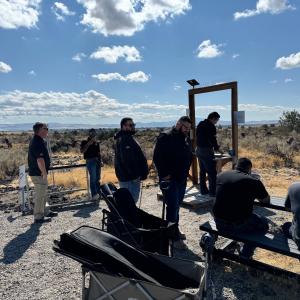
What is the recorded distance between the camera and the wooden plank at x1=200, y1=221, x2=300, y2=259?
3.93 m

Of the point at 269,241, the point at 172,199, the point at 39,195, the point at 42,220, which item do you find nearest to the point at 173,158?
the point at 172,199

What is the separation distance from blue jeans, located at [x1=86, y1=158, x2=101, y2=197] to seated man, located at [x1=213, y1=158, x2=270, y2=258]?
191 inches

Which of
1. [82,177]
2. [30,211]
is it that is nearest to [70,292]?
[30,211]

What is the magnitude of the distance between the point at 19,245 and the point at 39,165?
4.76 ft

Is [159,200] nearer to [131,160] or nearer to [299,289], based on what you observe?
[131,160]

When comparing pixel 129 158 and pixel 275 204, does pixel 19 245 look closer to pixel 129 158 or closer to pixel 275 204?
pixel 129 158

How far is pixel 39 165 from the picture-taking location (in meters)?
6.82

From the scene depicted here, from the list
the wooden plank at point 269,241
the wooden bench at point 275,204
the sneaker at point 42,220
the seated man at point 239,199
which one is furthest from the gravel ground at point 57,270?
the wooden bench at point 275,204

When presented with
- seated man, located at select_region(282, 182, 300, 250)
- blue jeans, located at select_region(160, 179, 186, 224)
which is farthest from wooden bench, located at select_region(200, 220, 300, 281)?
blue jeans, located at select_region(160, 179, 186, 224)

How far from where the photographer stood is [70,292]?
14.1ft

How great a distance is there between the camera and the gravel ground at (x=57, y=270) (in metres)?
4.22

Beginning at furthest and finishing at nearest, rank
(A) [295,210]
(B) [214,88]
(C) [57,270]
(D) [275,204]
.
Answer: (B) [214,88] < (D) [275,204] < (C) [57,270] < (A) [295,210]

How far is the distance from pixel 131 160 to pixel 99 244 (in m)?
2.50

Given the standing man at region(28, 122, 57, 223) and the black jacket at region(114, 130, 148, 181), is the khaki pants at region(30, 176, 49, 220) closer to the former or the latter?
the standing man at region(28, 122, 57, 223)
